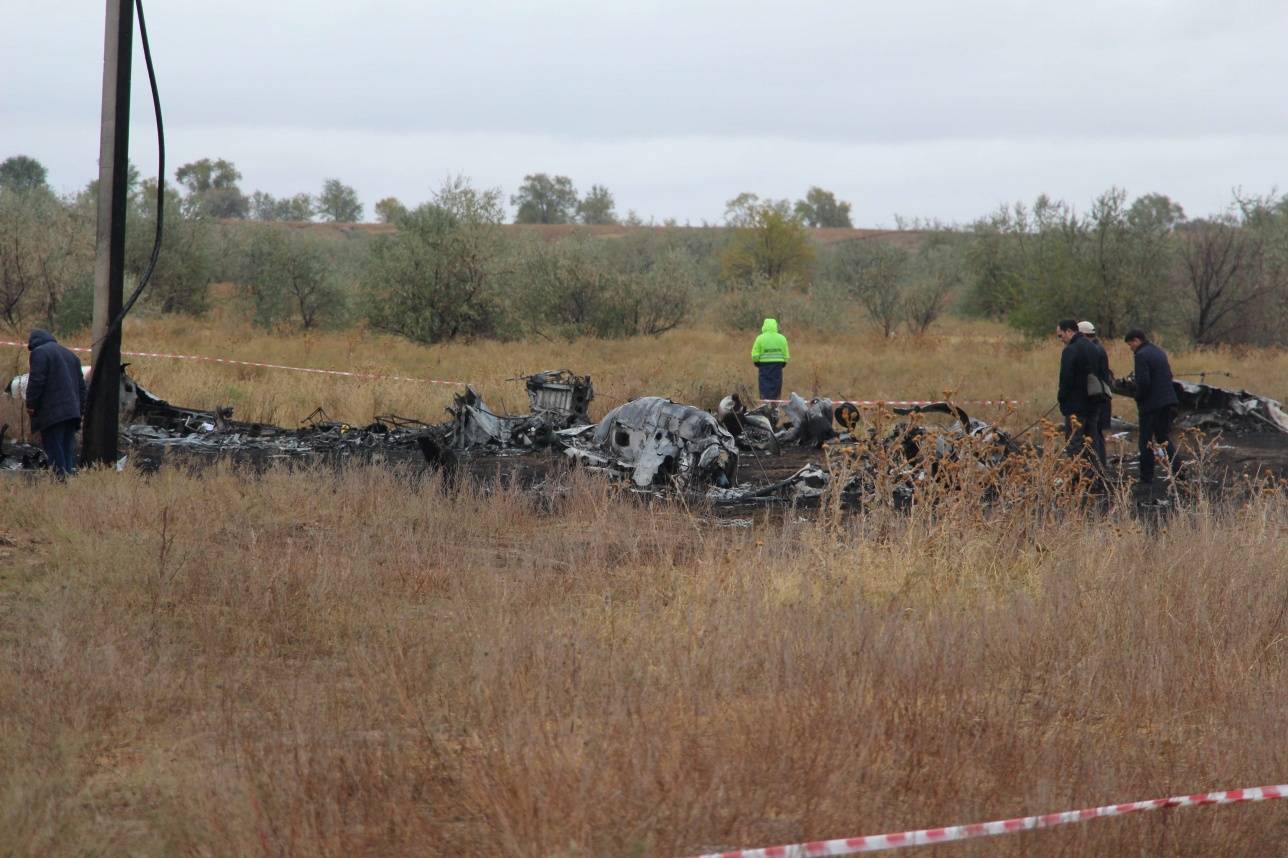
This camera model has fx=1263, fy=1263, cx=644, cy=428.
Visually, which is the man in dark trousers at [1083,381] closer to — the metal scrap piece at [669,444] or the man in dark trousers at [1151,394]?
the man in dark trousers at [1151,394]

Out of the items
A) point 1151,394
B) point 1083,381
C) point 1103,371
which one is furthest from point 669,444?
point 1151,394

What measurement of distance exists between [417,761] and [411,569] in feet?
11.0

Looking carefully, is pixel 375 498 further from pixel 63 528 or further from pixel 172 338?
pixel 172 338

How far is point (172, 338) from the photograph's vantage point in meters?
30.3

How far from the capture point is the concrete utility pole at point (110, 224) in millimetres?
10484

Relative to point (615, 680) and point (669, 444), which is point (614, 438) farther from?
point (615, 680)

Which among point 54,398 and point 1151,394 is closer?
point 54,398

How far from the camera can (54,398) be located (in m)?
11.2

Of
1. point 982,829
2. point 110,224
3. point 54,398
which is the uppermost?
point 110,224

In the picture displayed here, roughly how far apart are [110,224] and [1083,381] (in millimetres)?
9696

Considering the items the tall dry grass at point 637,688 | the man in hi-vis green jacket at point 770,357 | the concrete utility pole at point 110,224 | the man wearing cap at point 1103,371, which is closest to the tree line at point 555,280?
the man in hi-vis green jacket at point 770,357

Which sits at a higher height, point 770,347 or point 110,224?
point 110,224

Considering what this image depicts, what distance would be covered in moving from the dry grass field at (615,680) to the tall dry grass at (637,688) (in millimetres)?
19

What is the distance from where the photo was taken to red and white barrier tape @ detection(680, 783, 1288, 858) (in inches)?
141
